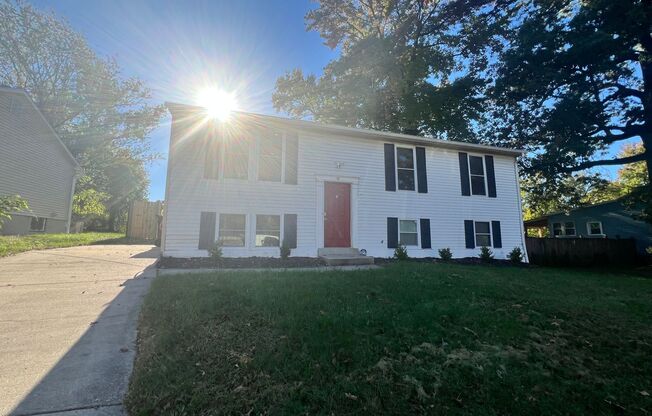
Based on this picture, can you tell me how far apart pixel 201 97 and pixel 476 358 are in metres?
13.4

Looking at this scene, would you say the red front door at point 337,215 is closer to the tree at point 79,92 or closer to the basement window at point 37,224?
the basement window at point 37,224

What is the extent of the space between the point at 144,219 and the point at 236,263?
11.3m

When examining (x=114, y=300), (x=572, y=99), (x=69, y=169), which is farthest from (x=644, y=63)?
(x=69, y=169)

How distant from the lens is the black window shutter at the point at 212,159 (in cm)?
928

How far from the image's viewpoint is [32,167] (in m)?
15.0

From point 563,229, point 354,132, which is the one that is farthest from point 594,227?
point 354,132

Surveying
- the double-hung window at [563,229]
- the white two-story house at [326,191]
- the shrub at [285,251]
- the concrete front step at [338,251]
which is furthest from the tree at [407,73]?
the shrub at [285,251]

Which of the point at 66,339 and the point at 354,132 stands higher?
the point at 354,132

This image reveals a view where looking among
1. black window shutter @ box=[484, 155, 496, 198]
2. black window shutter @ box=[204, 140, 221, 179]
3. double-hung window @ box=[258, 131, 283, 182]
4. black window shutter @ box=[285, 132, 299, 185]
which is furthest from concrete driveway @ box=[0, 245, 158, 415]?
black window shutter @ box=[484, 155, 496, 198]

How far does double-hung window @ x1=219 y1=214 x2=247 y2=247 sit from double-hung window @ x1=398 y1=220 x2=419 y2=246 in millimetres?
5653

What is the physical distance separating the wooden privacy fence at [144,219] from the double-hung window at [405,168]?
42.1 feet

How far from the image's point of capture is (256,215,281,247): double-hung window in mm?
9594

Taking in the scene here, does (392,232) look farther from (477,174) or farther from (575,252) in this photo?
(575,252)

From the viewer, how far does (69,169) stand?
59.2 ft
